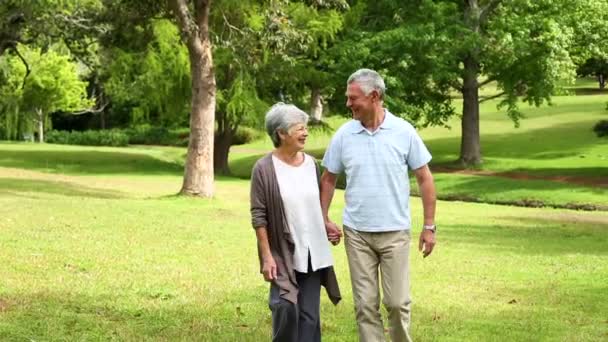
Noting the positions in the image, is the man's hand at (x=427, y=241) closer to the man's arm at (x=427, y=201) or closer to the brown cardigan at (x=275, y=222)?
the man's arm at (x=427, y=201)

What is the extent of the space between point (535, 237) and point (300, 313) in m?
13.3

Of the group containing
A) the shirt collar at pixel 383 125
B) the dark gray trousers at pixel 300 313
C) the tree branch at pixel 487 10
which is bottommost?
the dark gray trousers at pixel 300 313

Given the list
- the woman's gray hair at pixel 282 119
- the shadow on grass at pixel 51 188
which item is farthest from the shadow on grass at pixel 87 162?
the woman's gray hair at pixel 282 119

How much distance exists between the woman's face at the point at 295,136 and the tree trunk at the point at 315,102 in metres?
34.3

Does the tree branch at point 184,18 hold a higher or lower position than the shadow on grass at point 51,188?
higher

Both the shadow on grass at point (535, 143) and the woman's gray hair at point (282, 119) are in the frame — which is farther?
the shadow on grass at point (535, 143)

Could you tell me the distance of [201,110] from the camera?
79.1 ft

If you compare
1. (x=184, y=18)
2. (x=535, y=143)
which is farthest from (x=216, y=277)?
(x=535, y=143)

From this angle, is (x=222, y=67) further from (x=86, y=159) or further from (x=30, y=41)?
(x=86, y=159)

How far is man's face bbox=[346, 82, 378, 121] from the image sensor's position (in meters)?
6.62

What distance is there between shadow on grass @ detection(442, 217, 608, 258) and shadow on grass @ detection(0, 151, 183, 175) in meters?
20.5

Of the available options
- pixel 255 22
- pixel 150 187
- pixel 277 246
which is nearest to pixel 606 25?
pixel 255 22

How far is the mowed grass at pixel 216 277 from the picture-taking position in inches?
322

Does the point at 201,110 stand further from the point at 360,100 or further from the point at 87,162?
the point at 87,162
